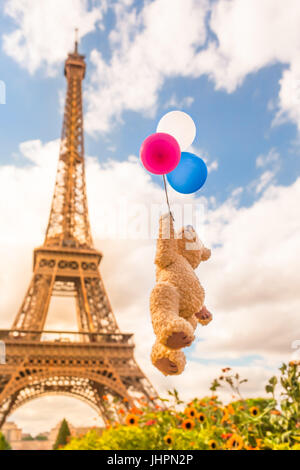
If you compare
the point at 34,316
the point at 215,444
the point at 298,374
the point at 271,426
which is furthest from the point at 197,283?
the point at 34,316

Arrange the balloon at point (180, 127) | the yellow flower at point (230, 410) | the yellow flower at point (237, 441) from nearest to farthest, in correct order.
A: the balloon at point (180, 127), the yellow flower at point (237, 441), the yellow flower at point (230, 410)

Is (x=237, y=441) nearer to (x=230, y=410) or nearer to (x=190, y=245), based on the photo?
(x=230, y=410)

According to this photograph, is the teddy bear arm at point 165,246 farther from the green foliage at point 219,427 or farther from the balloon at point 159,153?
the green foliage at point 219,427

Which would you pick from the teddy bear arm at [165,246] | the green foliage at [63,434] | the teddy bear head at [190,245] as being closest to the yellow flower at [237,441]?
the teddy bear head at [190,245]

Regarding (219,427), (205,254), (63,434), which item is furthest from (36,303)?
(205,254)

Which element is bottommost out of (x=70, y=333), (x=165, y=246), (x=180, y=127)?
(x=165, y=246)

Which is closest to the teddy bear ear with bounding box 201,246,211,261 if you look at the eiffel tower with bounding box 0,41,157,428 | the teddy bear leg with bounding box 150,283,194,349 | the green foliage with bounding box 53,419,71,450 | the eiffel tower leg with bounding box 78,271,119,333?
the teddy bear leg with bounding box 150,283,194,349

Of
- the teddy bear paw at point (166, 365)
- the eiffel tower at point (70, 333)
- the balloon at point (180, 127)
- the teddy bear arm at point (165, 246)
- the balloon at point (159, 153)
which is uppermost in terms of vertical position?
the eiffel tower at point (70, 333)
